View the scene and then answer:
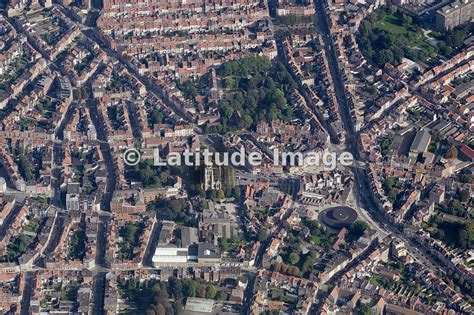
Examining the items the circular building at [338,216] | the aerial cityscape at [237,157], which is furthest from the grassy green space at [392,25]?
the circular building at [338,216]

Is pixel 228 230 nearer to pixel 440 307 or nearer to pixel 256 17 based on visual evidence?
pixel 440 307

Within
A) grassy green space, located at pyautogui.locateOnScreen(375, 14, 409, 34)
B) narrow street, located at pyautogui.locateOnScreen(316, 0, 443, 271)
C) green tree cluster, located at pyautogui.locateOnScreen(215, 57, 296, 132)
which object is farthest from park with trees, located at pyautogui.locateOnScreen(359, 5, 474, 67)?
green tree cluster, located at pyautogui.locateOnScreen(215, 57, 296, 132)

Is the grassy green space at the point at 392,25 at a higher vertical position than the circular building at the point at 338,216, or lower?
higher

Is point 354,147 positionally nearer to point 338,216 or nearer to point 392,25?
point 338,216

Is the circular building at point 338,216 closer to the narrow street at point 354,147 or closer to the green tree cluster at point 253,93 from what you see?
the narrow street at point 354,147

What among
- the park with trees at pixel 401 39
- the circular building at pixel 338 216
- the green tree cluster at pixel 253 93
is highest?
the park with trees at pixel 401 39

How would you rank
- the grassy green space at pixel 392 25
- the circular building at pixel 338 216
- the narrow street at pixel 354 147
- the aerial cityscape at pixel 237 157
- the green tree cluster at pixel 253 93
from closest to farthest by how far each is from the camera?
the aerial cityscape at pixel 237 157, the narrow street at pixel 354 147, the circular building at pixel 338 216, the green tree cluster at pixel 253 93, the grassy green space at pixel 392 25

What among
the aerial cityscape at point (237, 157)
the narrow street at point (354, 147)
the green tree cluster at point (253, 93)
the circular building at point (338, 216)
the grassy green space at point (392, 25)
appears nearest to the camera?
the aerial cityscape at point (237, 157)

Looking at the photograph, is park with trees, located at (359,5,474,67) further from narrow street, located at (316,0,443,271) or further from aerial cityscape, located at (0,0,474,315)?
narrow street, located at (316,0,443,271)
